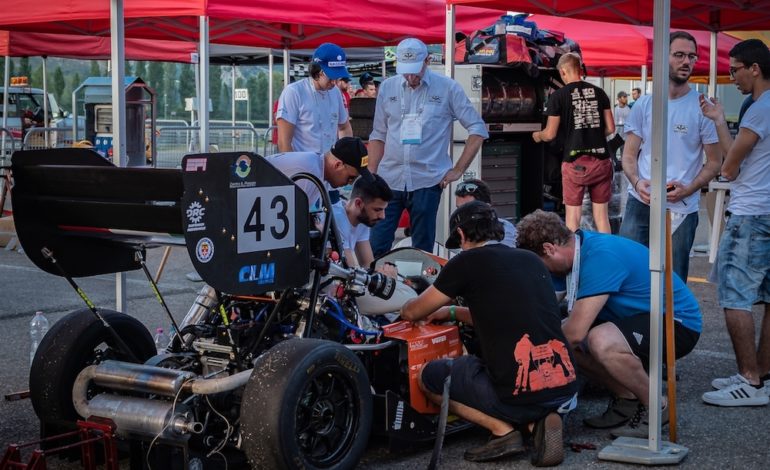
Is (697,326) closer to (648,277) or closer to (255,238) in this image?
(648,277)

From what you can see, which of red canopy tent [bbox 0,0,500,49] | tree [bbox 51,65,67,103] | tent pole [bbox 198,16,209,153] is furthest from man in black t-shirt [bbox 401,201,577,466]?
tree [bbox 51,65,67,103]

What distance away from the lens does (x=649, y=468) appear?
4.71m

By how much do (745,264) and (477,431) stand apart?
1882mm

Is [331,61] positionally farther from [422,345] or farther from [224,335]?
[224,335]

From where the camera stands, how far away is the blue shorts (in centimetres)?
588

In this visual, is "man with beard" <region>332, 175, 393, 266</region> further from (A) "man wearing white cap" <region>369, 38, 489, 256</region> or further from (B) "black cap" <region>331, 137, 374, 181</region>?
(A) "man wearing white cap" <region>369, 38, 489, 256</region>

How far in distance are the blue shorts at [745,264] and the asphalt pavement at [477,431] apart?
617 millimetres

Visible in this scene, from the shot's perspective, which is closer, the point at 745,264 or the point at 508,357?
the point at 508,357

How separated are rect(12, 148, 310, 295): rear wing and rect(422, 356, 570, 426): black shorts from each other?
971mm

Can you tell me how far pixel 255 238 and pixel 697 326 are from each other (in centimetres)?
274

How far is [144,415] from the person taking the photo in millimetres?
4266

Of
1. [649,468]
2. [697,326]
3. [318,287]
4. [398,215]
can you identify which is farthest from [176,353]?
[398,215]

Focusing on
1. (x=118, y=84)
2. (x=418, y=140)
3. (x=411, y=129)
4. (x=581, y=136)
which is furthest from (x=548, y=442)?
(x=581, y=136)

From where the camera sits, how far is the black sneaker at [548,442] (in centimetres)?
472
